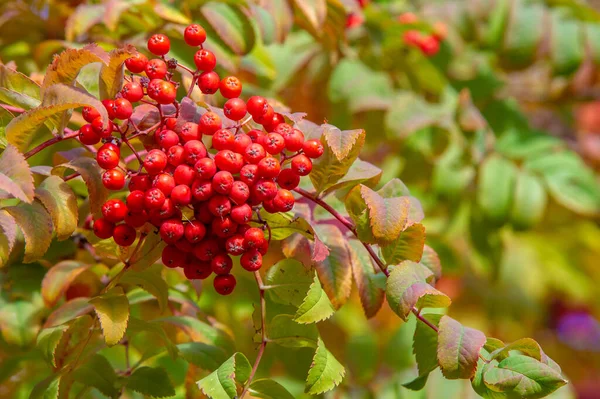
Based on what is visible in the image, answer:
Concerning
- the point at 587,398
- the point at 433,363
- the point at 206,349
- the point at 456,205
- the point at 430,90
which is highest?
the point at 433,363

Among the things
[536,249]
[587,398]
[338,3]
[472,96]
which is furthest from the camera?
[587,398]

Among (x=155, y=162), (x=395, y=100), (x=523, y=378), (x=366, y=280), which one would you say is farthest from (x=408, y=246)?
(x=395, y=100)

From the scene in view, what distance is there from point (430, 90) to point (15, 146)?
1.19 metres

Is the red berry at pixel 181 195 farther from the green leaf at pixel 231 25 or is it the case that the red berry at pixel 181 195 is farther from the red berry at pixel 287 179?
the green leaf at pixel 231 25

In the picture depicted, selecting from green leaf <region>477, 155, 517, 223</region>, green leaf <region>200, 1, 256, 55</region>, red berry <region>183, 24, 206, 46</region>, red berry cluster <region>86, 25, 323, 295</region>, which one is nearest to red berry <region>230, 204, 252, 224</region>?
red berry cluster <region>86, 25, 323, 295</region>

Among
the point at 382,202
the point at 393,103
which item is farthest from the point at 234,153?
the point at 393,103

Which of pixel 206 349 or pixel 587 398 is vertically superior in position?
pixel 206 349

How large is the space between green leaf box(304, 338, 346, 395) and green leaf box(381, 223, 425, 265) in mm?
130

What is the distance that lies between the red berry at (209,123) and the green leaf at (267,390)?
27cm

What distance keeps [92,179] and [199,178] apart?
121 millimetres

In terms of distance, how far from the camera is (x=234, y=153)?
2.26 feet

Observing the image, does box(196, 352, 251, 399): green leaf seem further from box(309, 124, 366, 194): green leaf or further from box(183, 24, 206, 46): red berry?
box(183, 24, 206, 46): red berry

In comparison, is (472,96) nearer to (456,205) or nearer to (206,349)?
(456,205)

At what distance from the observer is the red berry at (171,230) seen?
0.68 meters
